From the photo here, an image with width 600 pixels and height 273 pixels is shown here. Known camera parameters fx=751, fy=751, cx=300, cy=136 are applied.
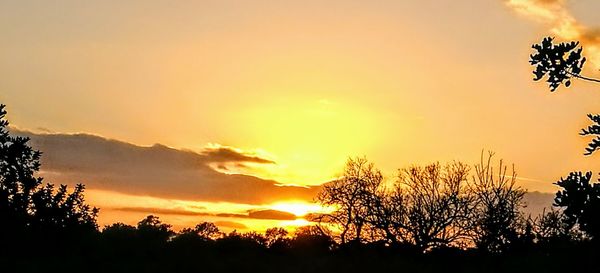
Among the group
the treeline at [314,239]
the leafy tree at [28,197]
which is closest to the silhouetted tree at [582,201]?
the treeline at [314,239]

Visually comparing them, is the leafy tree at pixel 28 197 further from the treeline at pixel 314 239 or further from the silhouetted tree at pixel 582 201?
the silhouetted tree at pixel 582 201

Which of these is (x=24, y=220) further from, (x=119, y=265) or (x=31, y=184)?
(x=119, y=265)

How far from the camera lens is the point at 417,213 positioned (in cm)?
5500

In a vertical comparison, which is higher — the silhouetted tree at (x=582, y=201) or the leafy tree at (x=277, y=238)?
the leafy tree at (x=277, y=238)

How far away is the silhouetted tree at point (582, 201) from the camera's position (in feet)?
55.1

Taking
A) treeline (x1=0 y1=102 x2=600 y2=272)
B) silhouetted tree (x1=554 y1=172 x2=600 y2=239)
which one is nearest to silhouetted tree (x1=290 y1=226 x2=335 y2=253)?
treeline (x1=0 y1=102 x2=600 y2=272)

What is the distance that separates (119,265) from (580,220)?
Result: 94.8ft

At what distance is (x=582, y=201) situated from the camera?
16.9 m

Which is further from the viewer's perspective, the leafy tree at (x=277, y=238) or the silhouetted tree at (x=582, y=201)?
the leafy tree at (x=277, y=238)

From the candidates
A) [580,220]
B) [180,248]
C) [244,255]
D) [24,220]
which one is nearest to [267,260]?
[244,255]

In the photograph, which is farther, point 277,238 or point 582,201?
point 277,238

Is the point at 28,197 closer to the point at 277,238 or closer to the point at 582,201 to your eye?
the point at 277,238

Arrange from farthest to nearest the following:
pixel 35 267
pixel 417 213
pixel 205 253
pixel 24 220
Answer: pixel 417 213 < pixel 24 220 < pixel 205 253 < pixel 35 267

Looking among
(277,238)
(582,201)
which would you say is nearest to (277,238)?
(277,238)
